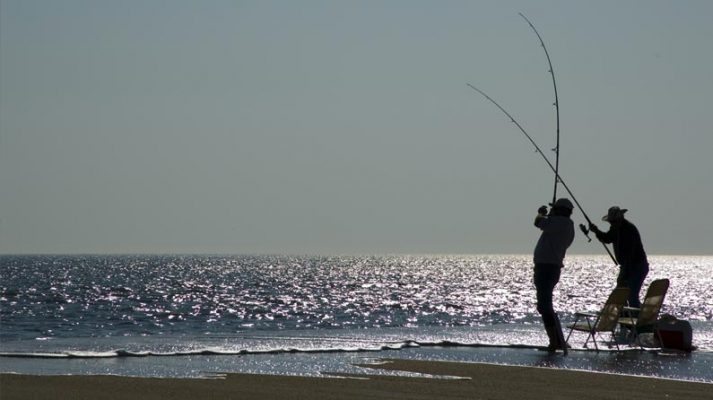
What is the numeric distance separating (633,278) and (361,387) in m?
6.60

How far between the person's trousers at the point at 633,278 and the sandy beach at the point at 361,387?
4760 mm

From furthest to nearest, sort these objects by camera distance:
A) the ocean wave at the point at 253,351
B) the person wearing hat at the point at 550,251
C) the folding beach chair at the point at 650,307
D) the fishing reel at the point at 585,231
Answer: the fishing reel at the point at 585,231 → the folding beach chair at the point at 650,307 → the person wearing hat at the point at 550,251 → the ocean wave at the point at 253,351

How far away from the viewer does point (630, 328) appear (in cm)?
1261

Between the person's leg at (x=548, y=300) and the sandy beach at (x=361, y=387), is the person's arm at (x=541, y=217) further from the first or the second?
the sandy beach at (x=361, y=387)

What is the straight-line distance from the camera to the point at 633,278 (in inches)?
535

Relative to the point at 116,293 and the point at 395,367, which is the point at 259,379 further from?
the point at 116,293

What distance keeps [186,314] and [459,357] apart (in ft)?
98.8

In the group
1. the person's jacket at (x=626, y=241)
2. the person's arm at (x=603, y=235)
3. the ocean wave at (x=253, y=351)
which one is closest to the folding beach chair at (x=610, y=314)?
the ocean wave at (x=253, y=351)

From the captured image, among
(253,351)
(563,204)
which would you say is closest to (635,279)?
(563,204)

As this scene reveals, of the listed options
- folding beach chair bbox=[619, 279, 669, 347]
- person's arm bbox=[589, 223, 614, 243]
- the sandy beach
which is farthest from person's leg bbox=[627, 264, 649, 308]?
the sandy beach

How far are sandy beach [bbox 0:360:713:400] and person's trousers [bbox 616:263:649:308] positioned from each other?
4.76m

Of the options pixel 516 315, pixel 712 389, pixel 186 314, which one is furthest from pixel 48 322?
pixel 712 389

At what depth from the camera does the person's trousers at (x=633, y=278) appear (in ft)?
44.4

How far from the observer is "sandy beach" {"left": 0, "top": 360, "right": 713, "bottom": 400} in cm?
743
